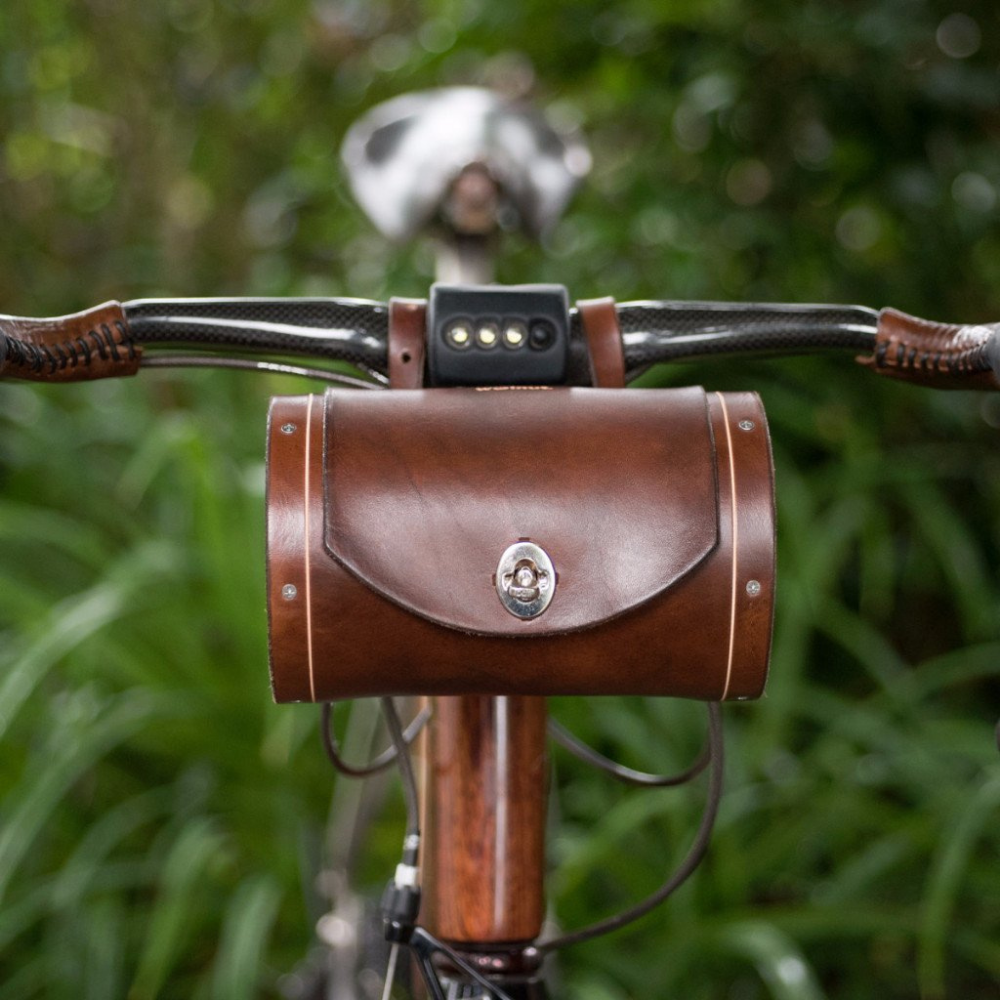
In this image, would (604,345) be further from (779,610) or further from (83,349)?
(779,610)

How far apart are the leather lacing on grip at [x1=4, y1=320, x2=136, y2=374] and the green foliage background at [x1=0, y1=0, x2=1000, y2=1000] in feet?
2.46

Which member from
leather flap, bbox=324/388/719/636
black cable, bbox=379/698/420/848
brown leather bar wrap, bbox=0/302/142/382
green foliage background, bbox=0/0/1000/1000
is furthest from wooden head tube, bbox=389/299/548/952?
green foliage background, bbox=0/0/1000/1000

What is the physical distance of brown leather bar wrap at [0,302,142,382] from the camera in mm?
515

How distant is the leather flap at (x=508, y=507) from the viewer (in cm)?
47

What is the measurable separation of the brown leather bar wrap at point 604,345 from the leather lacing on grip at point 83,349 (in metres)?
0.21

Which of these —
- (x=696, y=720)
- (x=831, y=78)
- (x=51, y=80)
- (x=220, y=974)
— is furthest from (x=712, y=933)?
(x=51, y=80)

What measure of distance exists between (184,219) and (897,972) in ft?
6.57

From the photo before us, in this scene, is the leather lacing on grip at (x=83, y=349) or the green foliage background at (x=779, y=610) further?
the green foliage background at (x=779, y=610)

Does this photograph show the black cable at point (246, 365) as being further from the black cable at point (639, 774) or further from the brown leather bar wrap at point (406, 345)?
the black cable at point (639, 774)

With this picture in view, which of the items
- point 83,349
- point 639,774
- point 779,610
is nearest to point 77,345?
point 83,349

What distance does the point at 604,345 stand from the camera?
0.54 meters

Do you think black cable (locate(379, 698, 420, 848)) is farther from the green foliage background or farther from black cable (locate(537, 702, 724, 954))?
the green foliage background

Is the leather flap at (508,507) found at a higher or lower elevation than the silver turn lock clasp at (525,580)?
higher

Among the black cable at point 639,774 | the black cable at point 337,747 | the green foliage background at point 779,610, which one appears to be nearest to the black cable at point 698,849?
the black cable at point 639,774
